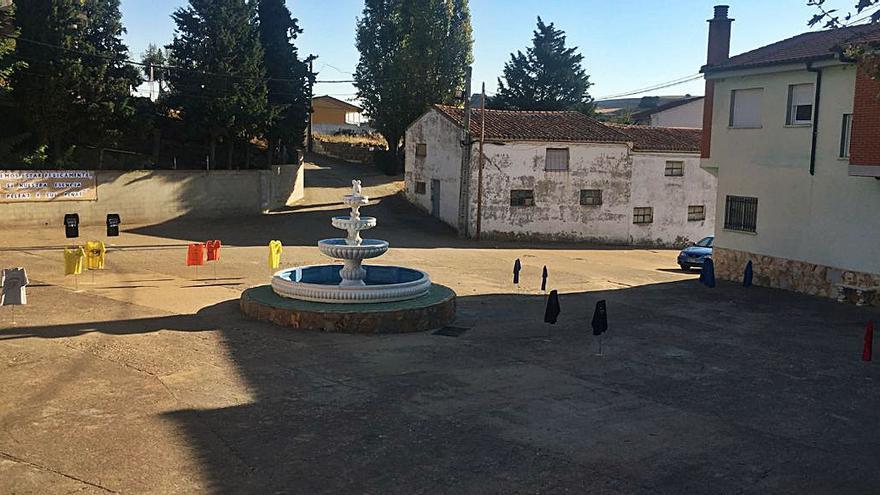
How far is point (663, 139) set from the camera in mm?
35906

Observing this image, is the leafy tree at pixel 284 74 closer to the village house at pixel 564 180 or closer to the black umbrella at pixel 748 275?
the village house at pixel 564 180

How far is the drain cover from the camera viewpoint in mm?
13960

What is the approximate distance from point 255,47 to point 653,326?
981 inches

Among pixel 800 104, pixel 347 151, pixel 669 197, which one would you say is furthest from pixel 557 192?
pixel 347 151

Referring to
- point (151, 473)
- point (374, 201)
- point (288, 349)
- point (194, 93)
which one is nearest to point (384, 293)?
point (288, 349)

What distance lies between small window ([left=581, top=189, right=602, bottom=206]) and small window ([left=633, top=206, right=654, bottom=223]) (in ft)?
6.77

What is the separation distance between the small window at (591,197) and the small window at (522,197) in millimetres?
2539

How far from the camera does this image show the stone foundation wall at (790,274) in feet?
59.4

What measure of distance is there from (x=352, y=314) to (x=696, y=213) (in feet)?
88.3

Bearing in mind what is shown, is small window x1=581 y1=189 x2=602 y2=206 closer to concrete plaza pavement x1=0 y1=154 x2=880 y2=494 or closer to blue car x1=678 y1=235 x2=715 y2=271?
blue car x1=678 y1=235 x2=715 y2=271

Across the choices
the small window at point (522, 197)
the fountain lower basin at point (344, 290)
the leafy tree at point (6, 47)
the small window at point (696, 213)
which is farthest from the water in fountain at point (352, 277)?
the small window at point (696, 213)

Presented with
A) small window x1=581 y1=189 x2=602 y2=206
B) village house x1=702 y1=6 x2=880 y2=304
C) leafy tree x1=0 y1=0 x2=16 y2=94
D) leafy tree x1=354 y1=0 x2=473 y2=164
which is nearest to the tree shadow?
village house x1=702 y1=6 x2=880 y2=304

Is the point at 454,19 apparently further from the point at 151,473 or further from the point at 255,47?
the point at 151,473

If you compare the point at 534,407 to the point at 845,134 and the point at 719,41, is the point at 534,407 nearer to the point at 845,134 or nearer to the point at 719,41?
the point at 845,134
